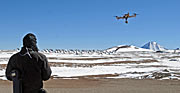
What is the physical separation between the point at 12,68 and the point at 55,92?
10378mm

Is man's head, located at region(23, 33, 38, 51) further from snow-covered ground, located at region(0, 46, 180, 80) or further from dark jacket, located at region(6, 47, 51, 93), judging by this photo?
snow-covered ground, located at region(0, 46, 180, 80)

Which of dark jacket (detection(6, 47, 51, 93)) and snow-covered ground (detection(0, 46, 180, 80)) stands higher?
dark jacket (detection(6, 47, 51, 93))

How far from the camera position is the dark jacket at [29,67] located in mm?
3881

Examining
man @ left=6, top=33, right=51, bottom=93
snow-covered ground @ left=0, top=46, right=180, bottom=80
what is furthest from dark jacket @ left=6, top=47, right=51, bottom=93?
snow-covered ground @ left=0, top=46, right=180, bottom=80

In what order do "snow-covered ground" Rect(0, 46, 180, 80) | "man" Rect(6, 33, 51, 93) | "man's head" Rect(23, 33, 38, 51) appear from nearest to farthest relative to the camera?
"man" Rect(6, 33, 51, 93)
"man's head" Rect(23, 33, 38, 51)
"snow-covered ground" Rect(0, 46, 180, 80)

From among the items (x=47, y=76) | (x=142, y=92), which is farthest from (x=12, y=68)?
(x=142, y=92)

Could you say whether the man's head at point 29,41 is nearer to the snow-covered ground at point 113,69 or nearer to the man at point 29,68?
the man at point 29,68

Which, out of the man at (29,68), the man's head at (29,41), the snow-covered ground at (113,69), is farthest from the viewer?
the snow-covered ground at (113,69)

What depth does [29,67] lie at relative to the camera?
3.89 meters

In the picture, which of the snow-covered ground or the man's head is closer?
the man's head

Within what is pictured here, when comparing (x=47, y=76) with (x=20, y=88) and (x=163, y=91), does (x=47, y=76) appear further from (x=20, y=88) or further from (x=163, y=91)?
(x=163, y=91)

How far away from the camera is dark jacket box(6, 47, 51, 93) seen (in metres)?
3.88

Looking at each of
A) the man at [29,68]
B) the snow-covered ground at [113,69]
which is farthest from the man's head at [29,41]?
the snow-covered ground at [113,69]

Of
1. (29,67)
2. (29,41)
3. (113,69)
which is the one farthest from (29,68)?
(113,69)
